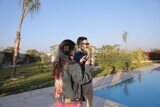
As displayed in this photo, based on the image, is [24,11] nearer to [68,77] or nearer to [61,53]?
[61,53]

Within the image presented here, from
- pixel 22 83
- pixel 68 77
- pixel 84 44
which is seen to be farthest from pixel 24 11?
pixel 68 77

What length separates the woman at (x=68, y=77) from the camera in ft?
5.75

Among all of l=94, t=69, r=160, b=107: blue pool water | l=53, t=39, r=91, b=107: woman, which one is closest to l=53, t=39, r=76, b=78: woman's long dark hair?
l=53, t=39, r=91, b=107: woman

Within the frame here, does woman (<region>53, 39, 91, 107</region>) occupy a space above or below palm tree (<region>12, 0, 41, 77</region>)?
below

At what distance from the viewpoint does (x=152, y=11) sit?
15914 millimetres

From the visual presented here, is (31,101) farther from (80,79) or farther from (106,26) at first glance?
(106,26)

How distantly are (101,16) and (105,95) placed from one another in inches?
512

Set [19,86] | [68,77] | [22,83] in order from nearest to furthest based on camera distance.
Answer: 1. [68,77]
2. [19,86]
3. [22,83]

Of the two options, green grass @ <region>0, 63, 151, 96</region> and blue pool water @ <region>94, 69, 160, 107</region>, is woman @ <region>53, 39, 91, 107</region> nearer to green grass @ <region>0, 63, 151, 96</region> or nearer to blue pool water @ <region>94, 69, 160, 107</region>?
blue pool water @ <region>94, 69, 160, 107</region>

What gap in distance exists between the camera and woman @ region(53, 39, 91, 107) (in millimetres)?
1753

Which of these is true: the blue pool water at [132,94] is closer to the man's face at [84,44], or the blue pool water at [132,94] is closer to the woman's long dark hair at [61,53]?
the man's face at [84,44]

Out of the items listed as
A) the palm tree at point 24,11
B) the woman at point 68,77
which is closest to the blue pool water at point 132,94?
the woman at point 68,77

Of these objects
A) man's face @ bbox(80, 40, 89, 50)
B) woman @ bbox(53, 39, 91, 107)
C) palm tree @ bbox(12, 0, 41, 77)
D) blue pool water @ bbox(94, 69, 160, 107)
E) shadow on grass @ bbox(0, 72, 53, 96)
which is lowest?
blue pool water @ bbox(94, 69, 160, 107)

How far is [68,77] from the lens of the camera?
1748 millimetres
